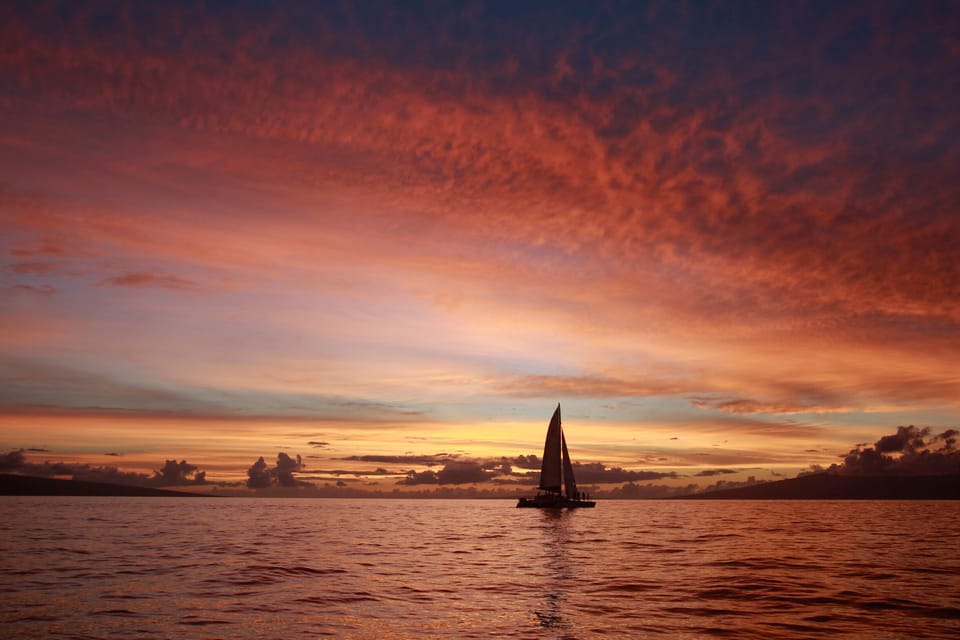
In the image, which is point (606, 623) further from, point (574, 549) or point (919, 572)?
point (574, 549)

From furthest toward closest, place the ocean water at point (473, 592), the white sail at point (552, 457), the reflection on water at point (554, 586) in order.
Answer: the white sail at point (552, 457)
the reflection on water at point (554, 586)
the ocean water at point (473, 592)

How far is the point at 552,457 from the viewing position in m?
133

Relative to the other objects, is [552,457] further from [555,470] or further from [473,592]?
[473,592]

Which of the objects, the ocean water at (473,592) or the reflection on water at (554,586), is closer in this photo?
the ocean water at (473,592)

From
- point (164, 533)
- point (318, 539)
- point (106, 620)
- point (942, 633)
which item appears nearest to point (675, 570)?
point (942, 633)

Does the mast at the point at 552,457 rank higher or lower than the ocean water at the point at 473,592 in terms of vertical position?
higher

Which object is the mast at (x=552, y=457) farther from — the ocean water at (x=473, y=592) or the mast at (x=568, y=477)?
the ocean water at (x=473, y=592)

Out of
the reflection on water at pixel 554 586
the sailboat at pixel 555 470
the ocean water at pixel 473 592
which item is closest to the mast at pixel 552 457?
the sailboat at pixel 555 470

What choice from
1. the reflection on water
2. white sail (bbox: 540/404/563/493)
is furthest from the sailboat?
the reflection on water

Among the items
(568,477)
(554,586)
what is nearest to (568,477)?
(568,477)

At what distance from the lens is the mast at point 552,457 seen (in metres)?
130

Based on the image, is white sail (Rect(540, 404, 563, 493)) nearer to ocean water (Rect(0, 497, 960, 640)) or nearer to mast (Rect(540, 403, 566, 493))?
mast (Rect(540, 403, 566, 493))

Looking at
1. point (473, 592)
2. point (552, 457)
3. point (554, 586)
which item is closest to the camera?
point (473, 592)

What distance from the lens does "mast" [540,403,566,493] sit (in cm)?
13038
